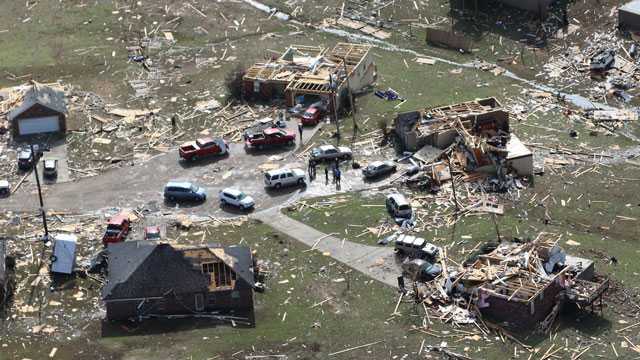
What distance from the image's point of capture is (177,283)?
81875 mm

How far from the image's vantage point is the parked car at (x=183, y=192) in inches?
3782

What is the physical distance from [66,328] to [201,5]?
56558mm

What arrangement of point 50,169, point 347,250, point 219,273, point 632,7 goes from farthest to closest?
1. point 632,7
2. point 50,169
3. point 347,250
4. point 219,273

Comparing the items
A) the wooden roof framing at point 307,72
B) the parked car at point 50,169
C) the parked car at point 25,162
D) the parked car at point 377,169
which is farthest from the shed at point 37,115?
the parked car at point 377,169

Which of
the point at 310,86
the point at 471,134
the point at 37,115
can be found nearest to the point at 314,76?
the point at 310,86

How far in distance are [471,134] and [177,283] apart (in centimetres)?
3093

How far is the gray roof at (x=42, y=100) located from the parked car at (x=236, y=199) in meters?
19.8

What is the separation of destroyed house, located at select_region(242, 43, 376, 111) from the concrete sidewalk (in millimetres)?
18196

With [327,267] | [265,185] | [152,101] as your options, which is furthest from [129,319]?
[152,101]

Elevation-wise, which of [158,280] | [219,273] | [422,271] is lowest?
[422,271]

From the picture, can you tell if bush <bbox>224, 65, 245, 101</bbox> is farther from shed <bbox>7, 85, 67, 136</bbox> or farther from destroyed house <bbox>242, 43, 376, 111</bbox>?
shed <bbox>7, 85, 67, 136</bbox>

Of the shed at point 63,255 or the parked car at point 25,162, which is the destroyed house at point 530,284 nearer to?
the shed at point 63,255

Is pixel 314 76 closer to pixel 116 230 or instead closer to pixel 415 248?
pixel 116 230

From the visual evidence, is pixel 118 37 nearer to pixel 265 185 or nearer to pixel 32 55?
pixel 32 55
